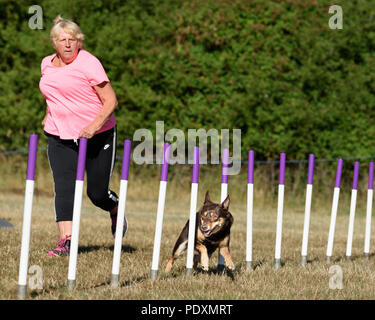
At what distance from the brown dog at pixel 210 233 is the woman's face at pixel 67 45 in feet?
5.50

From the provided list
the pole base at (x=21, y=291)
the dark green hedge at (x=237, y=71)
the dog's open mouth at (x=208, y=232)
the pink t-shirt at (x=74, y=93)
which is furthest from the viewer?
the dark green hedge at (x=237, y=71)

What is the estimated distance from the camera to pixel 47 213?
10688 mm

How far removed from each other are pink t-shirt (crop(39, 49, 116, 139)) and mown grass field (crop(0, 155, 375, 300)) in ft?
3.90

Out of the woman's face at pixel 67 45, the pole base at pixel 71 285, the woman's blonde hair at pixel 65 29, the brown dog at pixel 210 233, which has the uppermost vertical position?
the woman's blonde hair at pixel 65 29

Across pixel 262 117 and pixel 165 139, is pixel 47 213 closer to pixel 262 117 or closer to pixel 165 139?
pixel 165 139

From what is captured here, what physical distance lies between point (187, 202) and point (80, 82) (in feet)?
25.0

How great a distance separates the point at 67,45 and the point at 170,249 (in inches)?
110

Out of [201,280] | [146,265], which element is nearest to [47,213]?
[146,265]

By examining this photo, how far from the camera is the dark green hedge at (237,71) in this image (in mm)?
12594

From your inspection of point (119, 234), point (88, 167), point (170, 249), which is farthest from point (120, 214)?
point (170, 249)

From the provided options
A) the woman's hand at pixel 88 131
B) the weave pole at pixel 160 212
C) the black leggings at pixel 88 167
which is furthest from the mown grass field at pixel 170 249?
the woman's hand at pixel 88 131

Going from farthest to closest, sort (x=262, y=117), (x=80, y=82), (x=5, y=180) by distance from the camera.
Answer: (x=5, y=180) → (x=262, y=117) → (x=80, y=82)

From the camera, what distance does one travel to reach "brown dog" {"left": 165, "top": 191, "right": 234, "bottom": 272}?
214 inches

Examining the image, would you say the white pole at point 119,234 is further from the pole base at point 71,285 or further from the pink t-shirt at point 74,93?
the pink t-shirt at point 74,93
